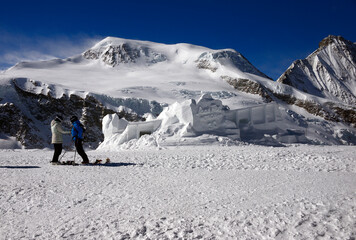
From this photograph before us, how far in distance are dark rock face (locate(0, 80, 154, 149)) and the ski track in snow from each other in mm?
25614

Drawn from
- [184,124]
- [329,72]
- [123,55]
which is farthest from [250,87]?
[329,72]

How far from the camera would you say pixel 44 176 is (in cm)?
550

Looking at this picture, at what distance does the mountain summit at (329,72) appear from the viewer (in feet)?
210

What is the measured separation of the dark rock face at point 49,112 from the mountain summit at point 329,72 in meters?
46.3

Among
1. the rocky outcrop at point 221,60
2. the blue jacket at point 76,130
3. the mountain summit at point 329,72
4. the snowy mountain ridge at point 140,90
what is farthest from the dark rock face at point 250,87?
the blue jacket at point 76,130

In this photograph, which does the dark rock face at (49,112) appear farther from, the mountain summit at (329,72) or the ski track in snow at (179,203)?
the mountain summit at (329,72)

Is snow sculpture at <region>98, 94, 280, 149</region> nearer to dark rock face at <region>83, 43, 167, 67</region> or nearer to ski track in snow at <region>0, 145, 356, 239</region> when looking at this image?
ski track in snow at <region>0, 145, 356, 239</region>

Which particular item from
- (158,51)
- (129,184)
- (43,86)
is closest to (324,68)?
(158,51)

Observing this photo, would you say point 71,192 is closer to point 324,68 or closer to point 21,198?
point 21,198

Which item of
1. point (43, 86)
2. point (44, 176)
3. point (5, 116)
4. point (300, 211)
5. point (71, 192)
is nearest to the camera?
point (300, 211)

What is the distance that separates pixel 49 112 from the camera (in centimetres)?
3309

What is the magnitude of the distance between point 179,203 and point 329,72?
78.4 meters

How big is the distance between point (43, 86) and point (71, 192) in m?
34.7

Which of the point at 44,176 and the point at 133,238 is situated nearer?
the point at 133,238
